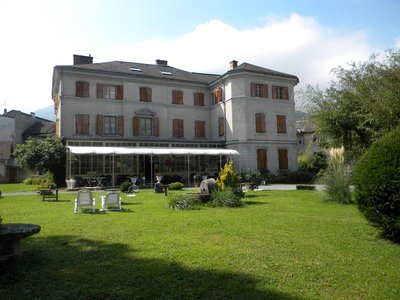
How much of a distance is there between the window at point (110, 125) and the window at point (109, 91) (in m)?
1.62

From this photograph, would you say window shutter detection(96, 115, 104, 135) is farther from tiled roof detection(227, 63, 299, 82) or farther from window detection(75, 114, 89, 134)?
tiled roof detection(227, 63, 299, 82)

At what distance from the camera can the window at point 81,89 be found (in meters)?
24.8

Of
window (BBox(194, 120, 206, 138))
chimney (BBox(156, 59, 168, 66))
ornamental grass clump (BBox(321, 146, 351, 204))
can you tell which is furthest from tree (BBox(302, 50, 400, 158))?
chimney (BBox(156, 59, 168, 66))

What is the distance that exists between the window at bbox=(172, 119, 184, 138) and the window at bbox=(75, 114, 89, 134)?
7.08m

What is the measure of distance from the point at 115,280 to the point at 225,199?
710cm

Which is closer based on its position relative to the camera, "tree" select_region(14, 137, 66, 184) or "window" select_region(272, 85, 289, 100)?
"tree" select_region(14, 137, 66, 184)

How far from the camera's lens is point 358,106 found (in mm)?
13398

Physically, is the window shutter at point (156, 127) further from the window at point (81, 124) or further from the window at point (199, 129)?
the window at point (81, 124)

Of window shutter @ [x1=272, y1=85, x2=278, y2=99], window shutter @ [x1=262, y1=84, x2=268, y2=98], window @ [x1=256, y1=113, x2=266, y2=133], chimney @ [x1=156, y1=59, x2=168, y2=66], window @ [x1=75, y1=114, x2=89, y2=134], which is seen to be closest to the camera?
window @ [x1=75, y1=114, x2=89, y2=134]

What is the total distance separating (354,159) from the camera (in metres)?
14.3

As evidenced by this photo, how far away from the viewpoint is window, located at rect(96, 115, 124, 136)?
25.4 metres

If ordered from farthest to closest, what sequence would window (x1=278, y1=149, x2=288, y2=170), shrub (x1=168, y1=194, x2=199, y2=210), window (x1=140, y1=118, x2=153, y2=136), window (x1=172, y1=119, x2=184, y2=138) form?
1. window (x1=278, y1=149, x2=288, y2=170)
2. window (x1=172, y1=119, x2=184, y2=138)
3. window (x1=140, y1=118, x2=153, y2=136)
4. shrub (x1=168, y1=194, x2=199, y2=210)

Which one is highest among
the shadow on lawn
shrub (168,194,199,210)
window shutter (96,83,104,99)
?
window shutter (96,83,104,99)

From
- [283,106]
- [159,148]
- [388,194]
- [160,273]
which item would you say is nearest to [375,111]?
[388,194]
